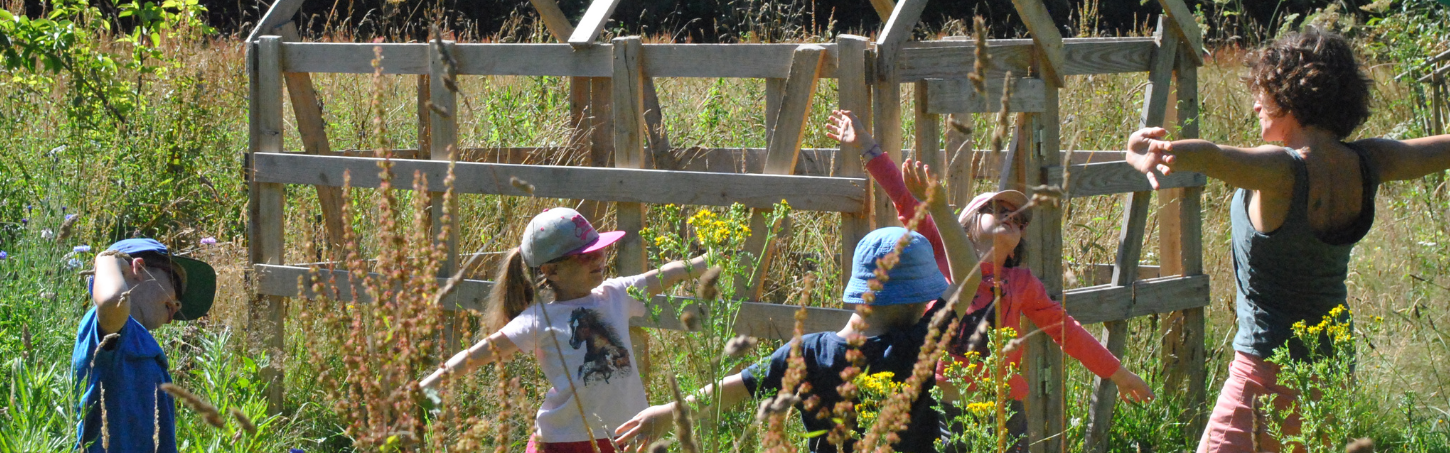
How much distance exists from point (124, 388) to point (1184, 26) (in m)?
3.19

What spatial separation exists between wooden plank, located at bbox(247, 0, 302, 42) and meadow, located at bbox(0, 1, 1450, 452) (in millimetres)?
585

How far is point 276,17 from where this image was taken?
438cm

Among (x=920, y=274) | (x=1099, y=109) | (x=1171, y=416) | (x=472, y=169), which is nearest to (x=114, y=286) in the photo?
(x=472, y=169)

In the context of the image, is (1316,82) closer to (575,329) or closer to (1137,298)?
(1137,298)

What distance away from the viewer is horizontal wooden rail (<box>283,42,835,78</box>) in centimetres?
335

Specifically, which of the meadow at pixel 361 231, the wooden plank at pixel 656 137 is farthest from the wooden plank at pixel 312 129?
the wooden plank at pixel 656 137

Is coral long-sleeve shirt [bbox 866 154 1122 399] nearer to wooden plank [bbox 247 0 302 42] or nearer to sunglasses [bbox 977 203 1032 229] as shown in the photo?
sunglasses [bbox 977 203 1032 229]

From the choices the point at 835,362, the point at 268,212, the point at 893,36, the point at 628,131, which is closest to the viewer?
the point at 835,362

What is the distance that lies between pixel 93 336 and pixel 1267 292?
2698 millimetres

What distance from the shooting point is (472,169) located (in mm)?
3834

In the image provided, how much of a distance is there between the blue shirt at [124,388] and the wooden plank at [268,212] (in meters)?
1.39

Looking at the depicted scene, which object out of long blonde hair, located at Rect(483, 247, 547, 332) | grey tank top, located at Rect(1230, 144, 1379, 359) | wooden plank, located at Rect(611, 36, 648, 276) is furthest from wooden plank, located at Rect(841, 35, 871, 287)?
grey tank top, located at Rect(1230, 144, 1379, 359)

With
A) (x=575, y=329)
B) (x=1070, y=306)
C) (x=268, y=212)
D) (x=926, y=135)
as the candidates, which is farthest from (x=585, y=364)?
(x=268, y=212)

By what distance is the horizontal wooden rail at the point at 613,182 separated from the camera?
326 cm
